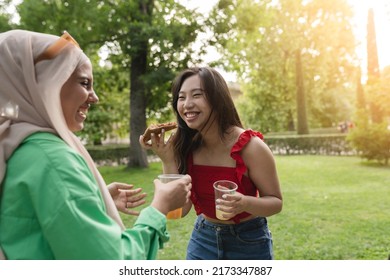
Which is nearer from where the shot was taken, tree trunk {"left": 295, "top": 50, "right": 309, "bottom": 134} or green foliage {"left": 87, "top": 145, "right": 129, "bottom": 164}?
green foliage {"left": 87, "top": 145, "right": 129, "bottom": 164}

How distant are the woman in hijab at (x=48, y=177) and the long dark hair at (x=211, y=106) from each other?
79 cm

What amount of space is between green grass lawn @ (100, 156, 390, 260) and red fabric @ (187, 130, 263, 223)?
2485mm

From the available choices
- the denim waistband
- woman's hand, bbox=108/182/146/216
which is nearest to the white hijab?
woman's hand, bbox=108/182/146/216

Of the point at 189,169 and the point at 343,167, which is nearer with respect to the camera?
the point at 189,169

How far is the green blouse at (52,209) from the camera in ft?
2.95

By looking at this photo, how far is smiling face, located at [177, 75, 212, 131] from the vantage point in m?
1.81

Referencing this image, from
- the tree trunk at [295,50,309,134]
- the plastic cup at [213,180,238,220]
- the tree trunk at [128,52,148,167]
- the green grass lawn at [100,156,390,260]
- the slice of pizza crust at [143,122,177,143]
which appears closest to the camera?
the plastic cup at [213,180,238,220]

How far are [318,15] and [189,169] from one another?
68.9 ft

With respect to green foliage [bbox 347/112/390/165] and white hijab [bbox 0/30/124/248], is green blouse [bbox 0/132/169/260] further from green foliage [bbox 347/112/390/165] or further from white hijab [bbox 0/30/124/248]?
green foliage [bbox 347/112/390/165]

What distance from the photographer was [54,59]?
42.2 inches

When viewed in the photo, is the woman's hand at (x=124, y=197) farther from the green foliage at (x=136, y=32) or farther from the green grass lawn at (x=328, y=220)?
the green foliage at (x=136, y=32)

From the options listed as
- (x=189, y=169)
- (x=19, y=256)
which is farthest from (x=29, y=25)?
(x=19, y=256)

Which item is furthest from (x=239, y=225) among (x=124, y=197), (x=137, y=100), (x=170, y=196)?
(x=137, y=100)
